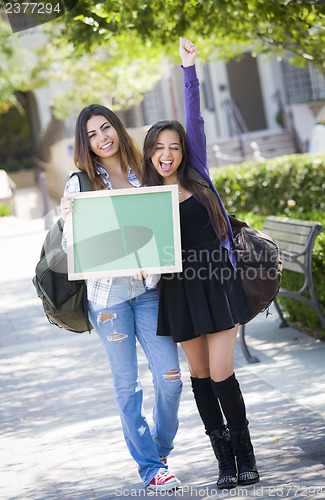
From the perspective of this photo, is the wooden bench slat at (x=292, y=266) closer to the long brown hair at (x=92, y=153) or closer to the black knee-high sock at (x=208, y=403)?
the black knee-high sock at (x=208, y=403)

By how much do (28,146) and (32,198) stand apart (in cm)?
870

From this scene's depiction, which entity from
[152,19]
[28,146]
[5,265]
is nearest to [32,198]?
[28,146]

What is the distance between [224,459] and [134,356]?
717 millimetres

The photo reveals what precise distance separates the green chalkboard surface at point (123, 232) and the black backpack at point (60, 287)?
154mm

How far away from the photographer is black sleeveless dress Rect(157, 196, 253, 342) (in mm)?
3723

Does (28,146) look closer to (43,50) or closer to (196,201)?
(43,50)

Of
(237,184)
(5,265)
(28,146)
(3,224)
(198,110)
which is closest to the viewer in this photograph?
(198,110)

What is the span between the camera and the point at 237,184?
36.5 feet

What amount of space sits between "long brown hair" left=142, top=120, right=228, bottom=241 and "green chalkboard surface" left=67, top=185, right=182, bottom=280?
0.21 meters

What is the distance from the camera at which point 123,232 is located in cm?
380

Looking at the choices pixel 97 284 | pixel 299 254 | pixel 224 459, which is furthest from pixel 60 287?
pixel 299 254

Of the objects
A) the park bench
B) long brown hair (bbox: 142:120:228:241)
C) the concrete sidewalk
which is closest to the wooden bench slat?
the park bench

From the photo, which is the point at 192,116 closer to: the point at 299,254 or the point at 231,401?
the point at 231,401

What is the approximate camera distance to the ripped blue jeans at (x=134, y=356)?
12.6 ft
